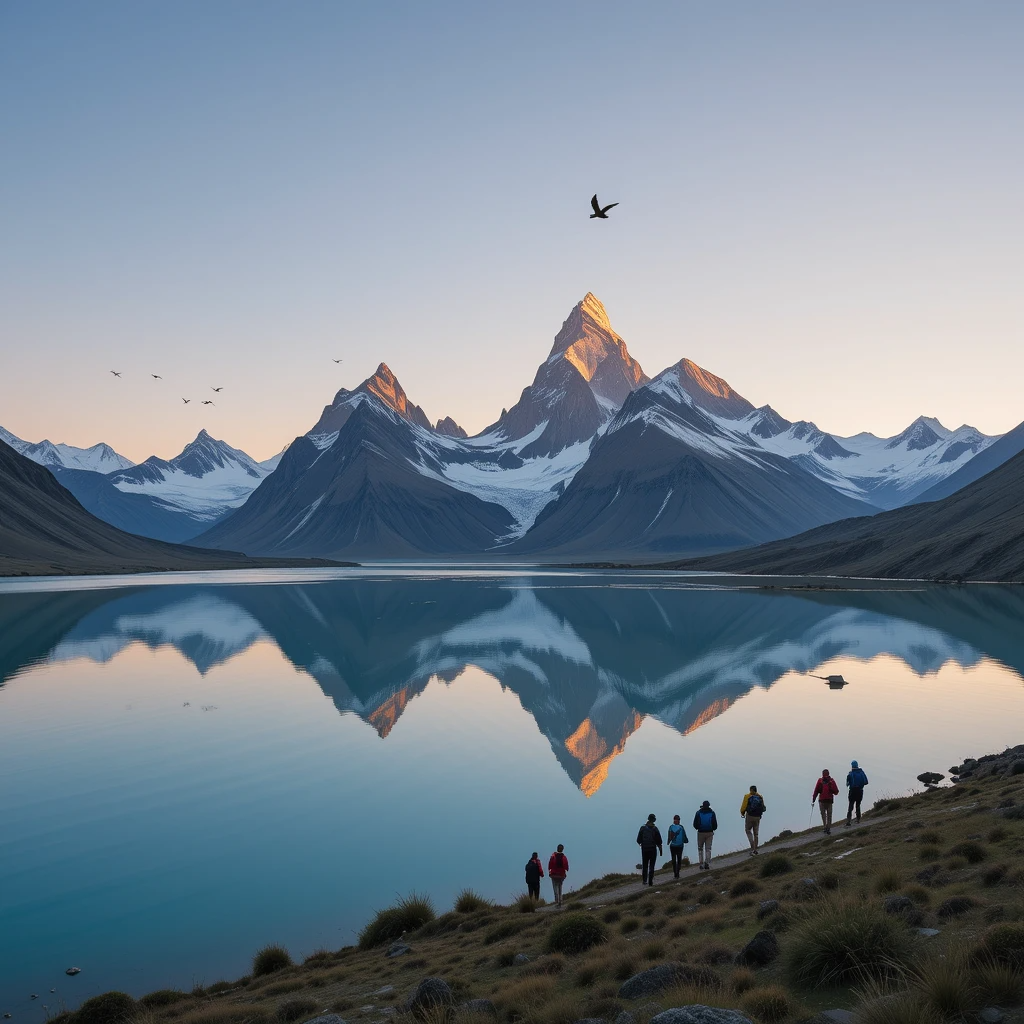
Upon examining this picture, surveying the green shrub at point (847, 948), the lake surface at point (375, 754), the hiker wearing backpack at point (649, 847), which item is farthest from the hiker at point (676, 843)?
the green shrub at point (847, 948)

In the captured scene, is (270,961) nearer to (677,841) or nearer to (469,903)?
(469,903)

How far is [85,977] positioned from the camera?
20.0 metres

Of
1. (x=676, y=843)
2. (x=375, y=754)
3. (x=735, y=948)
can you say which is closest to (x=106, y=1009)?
(x=735, y=948)

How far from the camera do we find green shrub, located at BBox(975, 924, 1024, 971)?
1165 cm

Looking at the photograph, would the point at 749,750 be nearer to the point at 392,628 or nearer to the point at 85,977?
the point at 85,977

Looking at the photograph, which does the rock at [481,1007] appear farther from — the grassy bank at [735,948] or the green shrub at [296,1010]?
the green shrub at [296,1010]

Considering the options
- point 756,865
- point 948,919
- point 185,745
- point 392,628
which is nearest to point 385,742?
point 185,745

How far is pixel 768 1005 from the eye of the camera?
12.4 meters

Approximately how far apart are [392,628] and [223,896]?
79.6 metres

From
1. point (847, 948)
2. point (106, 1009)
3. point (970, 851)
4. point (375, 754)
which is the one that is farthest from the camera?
point (375, 754)

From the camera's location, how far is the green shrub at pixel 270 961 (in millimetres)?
20234

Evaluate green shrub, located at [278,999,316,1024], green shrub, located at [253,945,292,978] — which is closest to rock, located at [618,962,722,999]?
green shrub, located at [278,999,316,1024]

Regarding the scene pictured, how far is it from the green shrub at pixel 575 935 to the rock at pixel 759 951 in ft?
12.7

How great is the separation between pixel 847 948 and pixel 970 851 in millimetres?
8166
